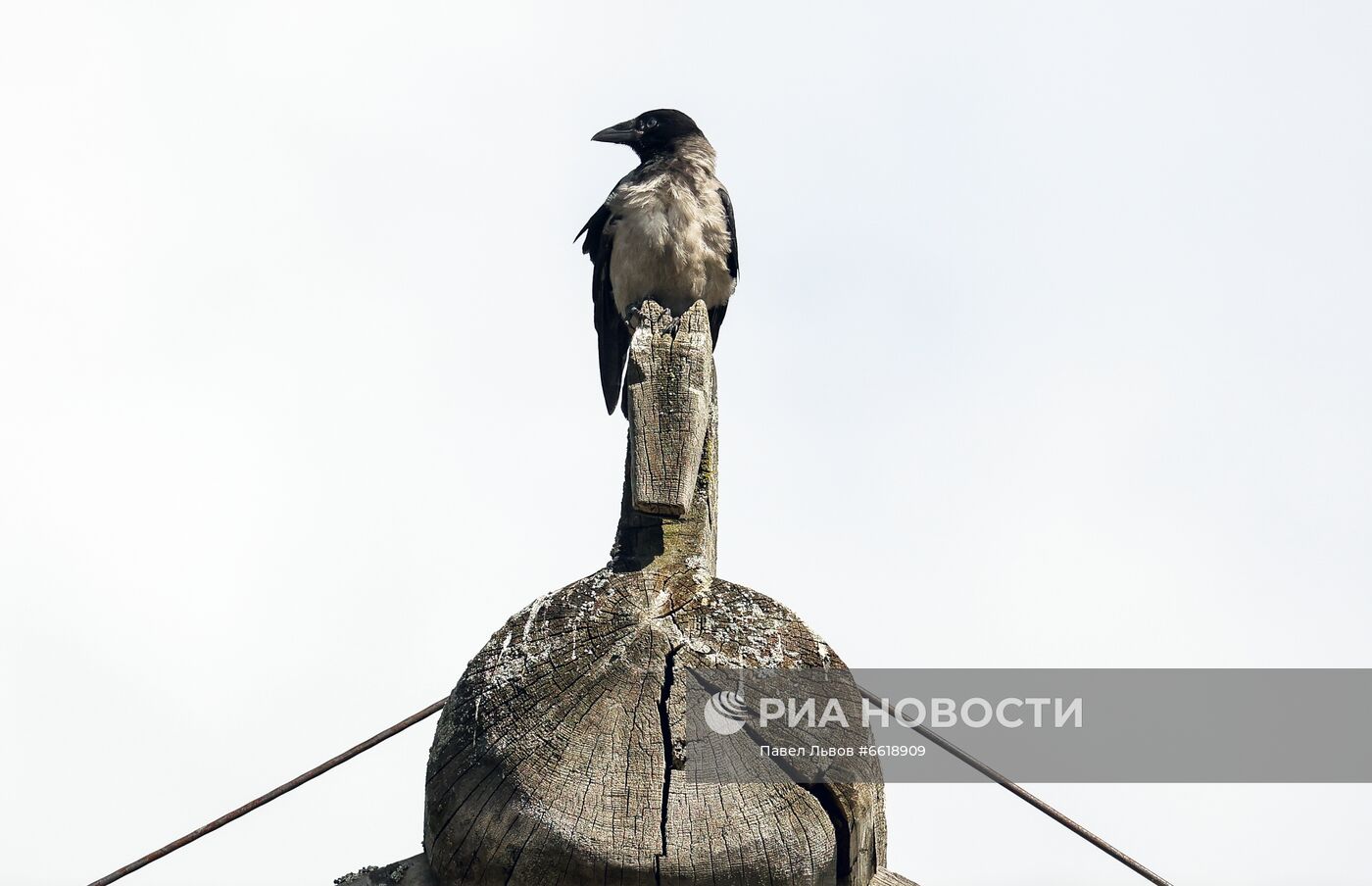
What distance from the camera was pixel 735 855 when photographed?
284 cm

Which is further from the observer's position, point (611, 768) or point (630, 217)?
point (630, 217)

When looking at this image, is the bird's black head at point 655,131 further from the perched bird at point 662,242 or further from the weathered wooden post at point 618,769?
the weathered wooden post at point 618,769

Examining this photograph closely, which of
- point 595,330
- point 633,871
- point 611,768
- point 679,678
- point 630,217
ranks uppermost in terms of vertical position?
point 630,217

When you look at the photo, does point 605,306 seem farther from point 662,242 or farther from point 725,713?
point 725,713

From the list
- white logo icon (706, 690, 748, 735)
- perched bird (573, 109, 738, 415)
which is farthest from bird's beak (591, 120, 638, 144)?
white logo icon (706, 690, 748, 735)

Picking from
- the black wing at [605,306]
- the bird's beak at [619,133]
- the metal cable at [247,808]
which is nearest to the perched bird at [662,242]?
the black wing at [605,306]

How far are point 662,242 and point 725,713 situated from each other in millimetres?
4422

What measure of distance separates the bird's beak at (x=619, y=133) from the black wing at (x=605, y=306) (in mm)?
625

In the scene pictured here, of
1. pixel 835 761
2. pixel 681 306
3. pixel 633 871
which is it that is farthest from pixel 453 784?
pixel 681 306

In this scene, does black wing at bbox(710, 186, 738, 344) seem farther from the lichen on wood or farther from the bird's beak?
the lichen on wood

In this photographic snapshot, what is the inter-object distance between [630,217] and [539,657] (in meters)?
A: 4.59

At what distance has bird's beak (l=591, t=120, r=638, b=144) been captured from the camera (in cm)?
809

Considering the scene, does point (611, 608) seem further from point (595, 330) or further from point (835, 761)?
point (595, 330)

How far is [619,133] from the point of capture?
8125mm
